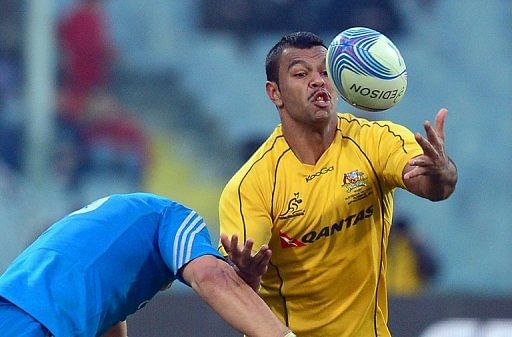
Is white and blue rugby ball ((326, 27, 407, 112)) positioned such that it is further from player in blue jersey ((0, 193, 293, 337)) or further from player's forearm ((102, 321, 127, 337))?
player's forearm ((102, 321, 127, 337))

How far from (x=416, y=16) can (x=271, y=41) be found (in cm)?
139

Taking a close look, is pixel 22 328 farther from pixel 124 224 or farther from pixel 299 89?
pixel 299 89

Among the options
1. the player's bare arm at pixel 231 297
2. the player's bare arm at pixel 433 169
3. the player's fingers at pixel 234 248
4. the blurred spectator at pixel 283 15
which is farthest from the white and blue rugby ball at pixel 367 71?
the blurred spectator at pixel 283 15

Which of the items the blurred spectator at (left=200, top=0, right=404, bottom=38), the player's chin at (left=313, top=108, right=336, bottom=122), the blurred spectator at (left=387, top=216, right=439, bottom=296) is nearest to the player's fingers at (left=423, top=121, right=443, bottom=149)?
the player's chin at (left=313, top=108, right=336, bottom=122)

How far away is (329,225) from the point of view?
223 inches

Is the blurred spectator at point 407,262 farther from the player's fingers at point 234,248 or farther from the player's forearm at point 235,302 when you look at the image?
the player's forearm at point 235,302

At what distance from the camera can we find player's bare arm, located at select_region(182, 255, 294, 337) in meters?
4.15

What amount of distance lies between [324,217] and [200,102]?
5.58m

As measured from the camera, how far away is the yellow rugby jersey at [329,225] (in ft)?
18.6

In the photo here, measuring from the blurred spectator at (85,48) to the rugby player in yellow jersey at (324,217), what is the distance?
559 cm

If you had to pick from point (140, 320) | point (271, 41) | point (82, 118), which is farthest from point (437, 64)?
point (140, 320)

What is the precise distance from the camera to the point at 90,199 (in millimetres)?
10844

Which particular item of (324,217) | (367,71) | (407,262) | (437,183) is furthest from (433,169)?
(407,262)

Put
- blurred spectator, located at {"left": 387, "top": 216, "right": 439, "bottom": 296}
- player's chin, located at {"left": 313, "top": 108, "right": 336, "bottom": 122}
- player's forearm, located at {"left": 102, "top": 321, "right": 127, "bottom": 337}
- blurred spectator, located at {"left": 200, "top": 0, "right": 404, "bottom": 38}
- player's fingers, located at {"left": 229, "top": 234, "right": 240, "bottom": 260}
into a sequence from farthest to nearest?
blurred spectator, located at {"left": 200, "top": 0, "right": 404, "bottom": 38}
blurred spectator, located at {"left": 387, "top": 216, "right": 439, "bottom": 296}
player's chin, located at {"left": 313, "top": 108, "right": 336, "bottom": 122}
player's forearm, located at {"left": 102, "top": 321, "right": 127, "bottom": 337}
player's fingers, located at {"left": 229, "top": 234, "right": 240, "bottom": 260}
